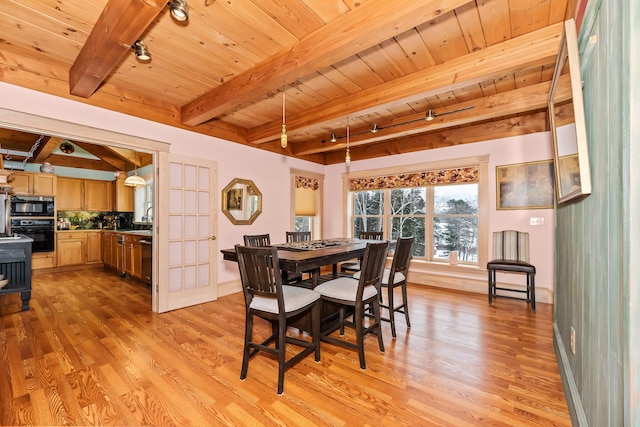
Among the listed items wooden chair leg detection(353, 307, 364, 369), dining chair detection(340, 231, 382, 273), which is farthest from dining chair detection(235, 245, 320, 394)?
dining chair detection(340, 231, 382, 273)

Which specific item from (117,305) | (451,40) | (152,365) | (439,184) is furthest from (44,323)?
(439,184)

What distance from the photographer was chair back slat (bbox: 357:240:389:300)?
2232 mm

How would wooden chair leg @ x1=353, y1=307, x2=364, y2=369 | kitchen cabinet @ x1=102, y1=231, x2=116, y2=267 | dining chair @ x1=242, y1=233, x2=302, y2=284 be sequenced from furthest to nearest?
1. kitchen cabinet @ x1=102, y1=231, x2=116, y2=267
2. dining chair @ x1=242, y1=233, x2=302, y2=284
3. wooden chair leg @ x1=353, y1=307, x2=364, y2=369

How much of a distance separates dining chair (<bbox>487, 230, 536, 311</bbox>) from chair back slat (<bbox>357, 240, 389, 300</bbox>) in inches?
85.4

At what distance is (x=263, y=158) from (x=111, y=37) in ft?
9.95

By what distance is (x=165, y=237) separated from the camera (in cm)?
364

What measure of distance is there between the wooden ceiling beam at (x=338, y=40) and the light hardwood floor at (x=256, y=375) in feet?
7.87

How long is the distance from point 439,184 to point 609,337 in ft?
13.0

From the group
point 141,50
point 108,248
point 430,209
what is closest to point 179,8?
point 141,50

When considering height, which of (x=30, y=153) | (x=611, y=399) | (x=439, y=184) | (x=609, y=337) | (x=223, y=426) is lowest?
(x=223, y=426)

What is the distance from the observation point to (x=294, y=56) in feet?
7.52

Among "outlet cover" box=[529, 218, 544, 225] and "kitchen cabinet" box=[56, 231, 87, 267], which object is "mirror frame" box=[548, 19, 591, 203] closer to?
"outlet cover" box=[529, 218, 544, 225]

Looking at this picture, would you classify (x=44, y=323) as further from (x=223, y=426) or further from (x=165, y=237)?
(x=223, y=426)

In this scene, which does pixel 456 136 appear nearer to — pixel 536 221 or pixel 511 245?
pixel 536 221
